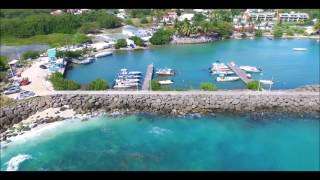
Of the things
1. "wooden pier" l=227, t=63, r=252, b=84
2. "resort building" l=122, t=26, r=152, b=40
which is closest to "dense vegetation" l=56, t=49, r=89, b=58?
"resort building" l=122, t=26, r=152, b=40

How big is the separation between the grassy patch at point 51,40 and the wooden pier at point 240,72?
14.8 ft

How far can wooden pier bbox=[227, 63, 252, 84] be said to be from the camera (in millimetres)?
7070

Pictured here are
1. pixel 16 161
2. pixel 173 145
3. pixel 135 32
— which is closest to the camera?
pixel 16 161

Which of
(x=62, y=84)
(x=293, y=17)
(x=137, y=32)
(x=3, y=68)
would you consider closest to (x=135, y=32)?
(x=137, y=32)

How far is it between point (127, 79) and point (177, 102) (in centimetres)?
151

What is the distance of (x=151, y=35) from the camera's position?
11141 millimetres

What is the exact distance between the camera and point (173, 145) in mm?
4566

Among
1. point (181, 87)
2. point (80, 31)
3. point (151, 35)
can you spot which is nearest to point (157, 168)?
point (181, 87)

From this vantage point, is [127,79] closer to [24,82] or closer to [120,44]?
[24,82]

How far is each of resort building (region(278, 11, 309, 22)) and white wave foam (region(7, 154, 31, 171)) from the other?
475 inches
